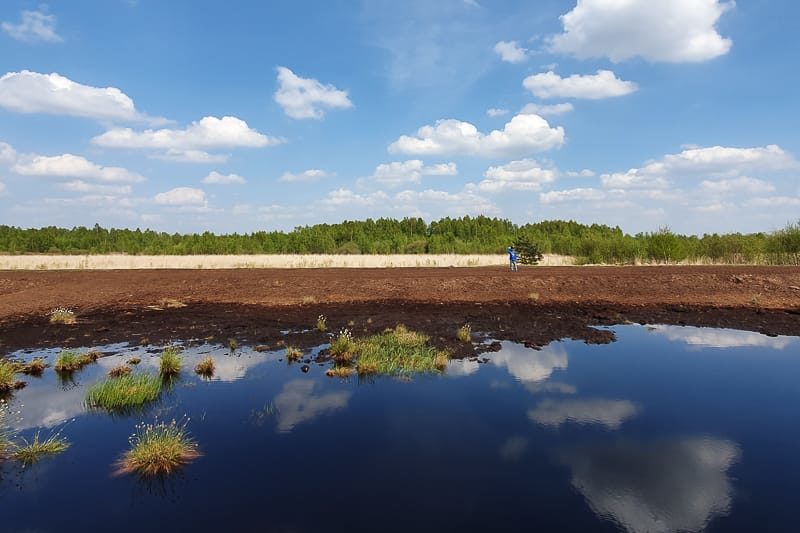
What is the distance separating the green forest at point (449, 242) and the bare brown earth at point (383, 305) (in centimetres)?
1652

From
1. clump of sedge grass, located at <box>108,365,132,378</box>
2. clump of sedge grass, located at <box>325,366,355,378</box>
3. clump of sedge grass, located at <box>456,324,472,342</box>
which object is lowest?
clump of sedge grass, located at <box>325,366,355,378</box>

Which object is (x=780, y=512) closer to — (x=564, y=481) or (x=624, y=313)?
(x=564, y=481)

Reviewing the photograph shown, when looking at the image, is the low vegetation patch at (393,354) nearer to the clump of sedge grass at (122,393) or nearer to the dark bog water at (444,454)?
the dark bog water at (444,454)

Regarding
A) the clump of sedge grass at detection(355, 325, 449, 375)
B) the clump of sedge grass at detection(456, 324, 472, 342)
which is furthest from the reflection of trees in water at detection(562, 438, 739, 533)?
the clump of sedge grass at detection(456, 324, 472, 342)

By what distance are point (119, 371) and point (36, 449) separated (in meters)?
4.88

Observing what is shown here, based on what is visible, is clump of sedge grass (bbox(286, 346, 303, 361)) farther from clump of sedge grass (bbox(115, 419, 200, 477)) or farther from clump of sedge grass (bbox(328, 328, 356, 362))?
clump of sedge grass (bbox(115, 419, 200, 477))

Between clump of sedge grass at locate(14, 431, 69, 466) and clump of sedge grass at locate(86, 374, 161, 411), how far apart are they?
6.75 ft

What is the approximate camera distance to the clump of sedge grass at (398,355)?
14445 mm

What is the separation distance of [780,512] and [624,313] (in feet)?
58.4

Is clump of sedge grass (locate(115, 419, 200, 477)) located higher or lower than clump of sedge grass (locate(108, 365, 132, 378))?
lower

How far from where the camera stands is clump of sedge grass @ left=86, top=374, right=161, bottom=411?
11.6 meters

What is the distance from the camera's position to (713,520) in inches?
271

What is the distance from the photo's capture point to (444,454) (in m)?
8.99

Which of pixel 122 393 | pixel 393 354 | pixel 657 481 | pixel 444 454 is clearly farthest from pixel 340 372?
pixel 657 481
